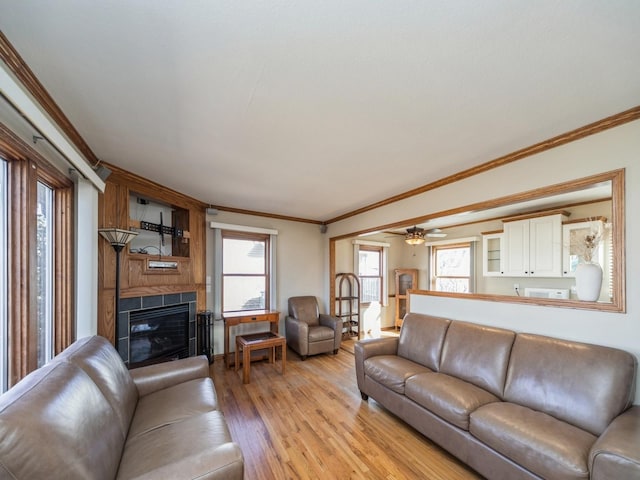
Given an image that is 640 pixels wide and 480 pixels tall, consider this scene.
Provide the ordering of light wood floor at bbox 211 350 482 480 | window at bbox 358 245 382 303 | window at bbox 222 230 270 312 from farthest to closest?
window at bbox 358 245 382 303 < window at bbox 222 230 270 312 < light wood floor at bbox 211 350 482 480

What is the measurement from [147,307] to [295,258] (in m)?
2.49

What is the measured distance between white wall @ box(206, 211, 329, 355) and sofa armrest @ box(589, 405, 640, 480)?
387 cm

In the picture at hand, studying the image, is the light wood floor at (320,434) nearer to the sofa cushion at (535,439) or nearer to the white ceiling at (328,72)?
the sofa cushion at (535,439)

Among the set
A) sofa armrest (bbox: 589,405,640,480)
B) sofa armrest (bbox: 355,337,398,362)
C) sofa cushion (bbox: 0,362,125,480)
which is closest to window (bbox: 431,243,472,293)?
sofa armrest (bbox: 355,337,398,362)

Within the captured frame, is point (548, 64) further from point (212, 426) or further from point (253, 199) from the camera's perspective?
point (253, 199)

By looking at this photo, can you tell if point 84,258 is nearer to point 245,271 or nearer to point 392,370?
point 245,271

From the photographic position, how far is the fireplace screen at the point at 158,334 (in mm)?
2977

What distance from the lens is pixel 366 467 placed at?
1.88 metres

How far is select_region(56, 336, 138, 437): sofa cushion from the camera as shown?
1469 millimetres

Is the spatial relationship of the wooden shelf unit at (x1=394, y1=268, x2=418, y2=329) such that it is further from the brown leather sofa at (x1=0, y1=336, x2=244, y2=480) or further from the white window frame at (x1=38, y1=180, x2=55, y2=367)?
the white window frame at (x1=38, y1=180, x2=55, y2=367)

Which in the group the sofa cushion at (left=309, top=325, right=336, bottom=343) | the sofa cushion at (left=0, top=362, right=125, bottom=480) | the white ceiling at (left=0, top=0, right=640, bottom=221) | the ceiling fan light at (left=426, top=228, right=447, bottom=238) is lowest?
the sofa cushion at (left=309, top=325, right=336, bottom=343)

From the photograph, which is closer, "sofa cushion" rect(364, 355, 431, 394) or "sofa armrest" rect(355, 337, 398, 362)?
"sofa cushion" rect(364, 355, 431, 394)

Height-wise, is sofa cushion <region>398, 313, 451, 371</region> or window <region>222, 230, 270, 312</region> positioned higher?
window <region>222, 230, 270, 312</region>

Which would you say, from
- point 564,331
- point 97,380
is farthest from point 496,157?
point 97,380
